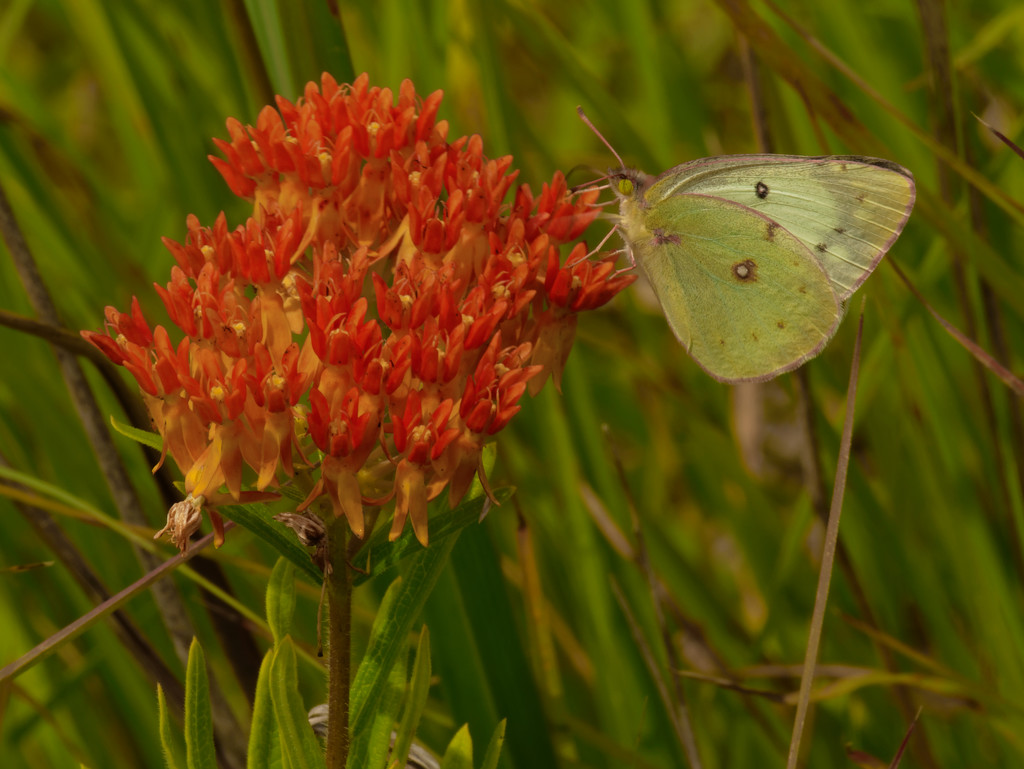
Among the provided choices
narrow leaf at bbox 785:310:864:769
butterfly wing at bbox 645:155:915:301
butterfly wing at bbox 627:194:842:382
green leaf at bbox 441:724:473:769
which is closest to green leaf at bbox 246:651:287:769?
green leaf at bbox 441:724:473:769

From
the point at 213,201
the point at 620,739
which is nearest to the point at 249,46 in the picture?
the point at 213,201

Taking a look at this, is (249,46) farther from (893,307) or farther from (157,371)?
(893,307)

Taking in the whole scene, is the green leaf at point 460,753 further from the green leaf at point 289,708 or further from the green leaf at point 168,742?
the green leaf at point 168,742

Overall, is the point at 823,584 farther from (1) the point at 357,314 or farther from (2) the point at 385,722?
(1) the point at 357,314

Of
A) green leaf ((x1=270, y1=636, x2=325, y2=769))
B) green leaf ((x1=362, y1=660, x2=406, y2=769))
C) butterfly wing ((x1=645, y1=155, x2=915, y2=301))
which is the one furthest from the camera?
butterfly wing ((x1=645, y1=155, x2=915, y2=301))

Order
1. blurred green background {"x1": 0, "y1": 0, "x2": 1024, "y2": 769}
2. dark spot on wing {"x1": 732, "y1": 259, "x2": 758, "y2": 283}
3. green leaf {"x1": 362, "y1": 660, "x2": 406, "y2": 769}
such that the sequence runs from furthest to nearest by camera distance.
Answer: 1. dark spot on wing {"x1": 732, "y1": 259, "x2": 758, "y2": 283}
2. blurred green background {"x1": 0, "y1": 0, "x2": 1024, "y2": 769}
3. green leaf {"x1": 362, "y1": 660, "x2": 406, "y2": 769}

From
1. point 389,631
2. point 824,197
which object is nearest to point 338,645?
point 389,631

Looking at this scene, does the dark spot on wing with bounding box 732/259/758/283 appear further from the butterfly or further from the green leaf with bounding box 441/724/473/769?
the green leaf with bounding box 441/724/473/769

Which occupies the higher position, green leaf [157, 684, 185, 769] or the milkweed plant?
the milkweed plant
